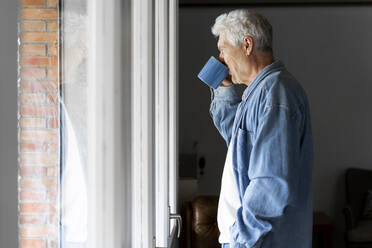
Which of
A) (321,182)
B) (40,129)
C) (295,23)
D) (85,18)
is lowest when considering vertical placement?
(321,182)

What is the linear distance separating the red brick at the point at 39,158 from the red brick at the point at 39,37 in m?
0.11

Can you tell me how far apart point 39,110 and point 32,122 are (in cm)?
3

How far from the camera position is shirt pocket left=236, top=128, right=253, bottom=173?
4.55 ft

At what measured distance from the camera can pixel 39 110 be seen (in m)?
0.51

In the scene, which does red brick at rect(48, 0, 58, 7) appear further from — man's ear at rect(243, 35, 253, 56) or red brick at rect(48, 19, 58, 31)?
man's ear at rect(243, 35, 253, 56)

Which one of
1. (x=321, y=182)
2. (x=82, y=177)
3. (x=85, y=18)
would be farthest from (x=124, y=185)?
(x=321, y=182)

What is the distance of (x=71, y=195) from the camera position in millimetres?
680

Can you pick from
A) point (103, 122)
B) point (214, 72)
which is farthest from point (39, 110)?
point (214, 72)

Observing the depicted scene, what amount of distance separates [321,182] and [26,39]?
4794 mm

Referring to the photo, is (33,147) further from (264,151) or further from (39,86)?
(264,151)

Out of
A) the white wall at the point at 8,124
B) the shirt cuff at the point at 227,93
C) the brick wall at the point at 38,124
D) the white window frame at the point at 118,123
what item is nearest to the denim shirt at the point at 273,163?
the white window frame at the point at 118,123

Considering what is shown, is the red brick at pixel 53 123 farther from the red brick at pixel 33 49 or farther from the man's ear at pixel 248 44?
the man's ear at pixel 248 44

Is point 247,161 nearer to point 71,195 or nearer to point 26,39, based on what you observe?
point 71,195

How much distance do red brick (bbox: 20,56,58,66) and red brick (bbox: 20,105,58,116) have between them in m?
0.04
